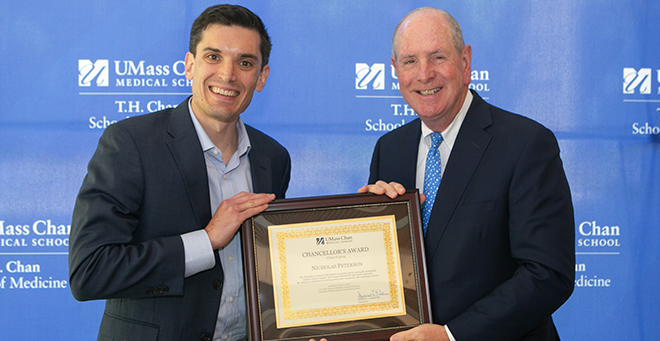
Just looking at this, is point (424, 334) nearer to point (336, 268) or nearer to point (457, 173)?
point (336, 268)

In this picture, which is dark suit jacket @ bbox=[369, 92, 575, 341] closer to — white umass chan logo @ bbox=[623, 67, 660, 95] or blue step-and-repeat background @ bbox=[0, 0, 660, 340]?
blue step-and-repeat background @ bbox=[0, 0, 660, 340]

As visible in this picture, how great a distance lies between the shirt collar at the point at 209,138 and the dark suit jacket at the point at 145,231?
55mm

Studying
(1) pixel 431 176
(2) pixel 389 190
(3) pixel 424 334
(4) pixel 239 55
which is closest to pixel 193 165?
(4) pixel 239 55

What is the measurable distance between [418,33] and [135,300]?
1655 mm

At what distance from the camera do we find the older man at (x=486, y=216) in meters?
1.88

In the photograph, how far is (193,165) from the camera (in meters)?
2.01

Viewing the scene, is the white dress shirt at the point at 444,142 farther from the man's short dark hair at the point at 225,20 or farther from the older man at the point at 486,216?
the man's short dark hair at the point at 225,20

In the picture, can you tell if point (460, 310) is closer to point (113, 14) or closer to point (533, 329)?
point (533, 329)

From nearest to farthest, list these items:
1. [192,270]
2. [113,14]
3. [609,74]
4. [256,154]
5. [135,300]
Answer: [192,270] < [135,300] < [256,154] < [113,14] < [609,74]

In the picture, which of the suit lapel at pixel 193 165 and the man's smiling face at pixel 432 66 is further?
the man's smiling face at pixel 432 66

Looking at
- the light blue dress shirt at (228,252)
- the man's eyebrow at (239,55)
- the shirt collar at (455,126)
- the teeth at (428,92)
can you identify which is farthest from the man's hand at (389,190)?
the man's eyebrow at (239,55)

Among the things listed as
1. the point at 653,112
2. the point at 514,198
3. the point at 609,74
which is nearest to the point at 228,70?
the point at 514,198

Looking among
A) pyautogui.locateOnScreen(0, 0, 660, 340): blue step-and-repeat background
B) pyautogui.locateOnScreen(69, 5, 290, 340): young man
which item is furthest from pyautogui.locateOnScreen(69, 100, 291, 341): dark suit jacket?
pyautogui.locateOnScreen(0, 0, 660, 340): blue step-and-repeat background

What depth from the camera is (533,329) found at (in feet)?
6.82
